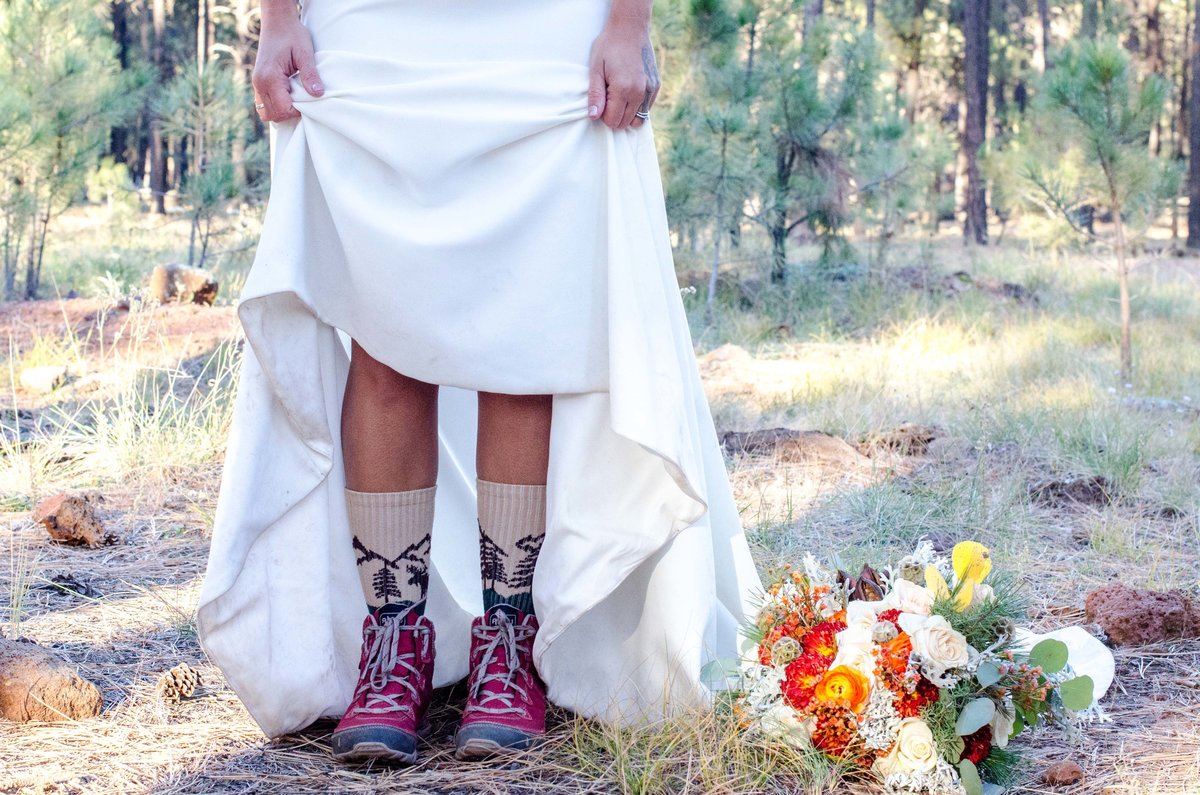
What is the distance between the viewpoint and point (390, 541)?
1.54 metres

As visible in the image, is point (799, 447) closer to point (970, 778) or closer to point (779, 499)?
point (779, 499)

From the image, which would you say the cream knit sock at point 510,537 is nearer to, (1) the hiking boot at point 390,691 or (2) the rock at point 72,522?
(1) the hiking boot at point 390,691

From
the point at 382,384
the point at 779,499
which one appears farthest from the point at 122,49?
the point at 382,384

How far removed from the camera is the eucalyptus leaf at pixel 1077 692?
1399 millimetres

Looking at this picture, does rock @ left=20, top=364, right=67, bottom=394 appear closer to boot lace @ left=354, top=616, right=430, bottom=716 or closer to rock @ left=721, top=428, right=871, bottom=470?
rock @ left=721, top=428, right=871, bottom=470

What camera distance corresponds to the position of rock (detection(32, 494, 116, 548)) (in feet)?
8.22

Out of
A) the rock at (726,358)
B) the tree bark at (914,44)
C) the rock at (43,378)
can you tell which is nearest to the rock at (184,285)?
the rock at (43,378)

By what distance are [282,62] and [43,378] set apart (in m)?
3.25

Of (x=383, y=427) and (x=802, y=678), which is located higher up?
(x=383, y=427)

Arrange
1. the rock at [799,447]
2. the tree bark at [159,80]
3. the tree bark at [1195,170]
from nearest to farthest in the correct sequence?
the rock at [799,447] → the tree bark at [1195,170] → the tree bark at [159,80]

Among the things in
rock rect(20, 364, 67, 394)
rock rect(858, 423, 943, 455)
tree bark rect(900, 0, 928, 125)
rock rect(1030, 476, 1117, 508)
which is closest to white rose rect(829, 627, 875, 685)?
rock rect(1030, 476, 1117, 508)

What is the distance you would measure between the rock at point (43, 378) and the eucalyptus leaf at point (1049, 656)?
384 centimetres

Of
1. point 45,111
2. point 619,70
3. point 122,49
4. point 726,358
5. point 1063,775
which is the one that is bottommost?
point 1063,775

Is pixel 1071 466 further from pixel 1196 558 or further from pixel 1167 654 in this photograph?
pixel 1167 654
